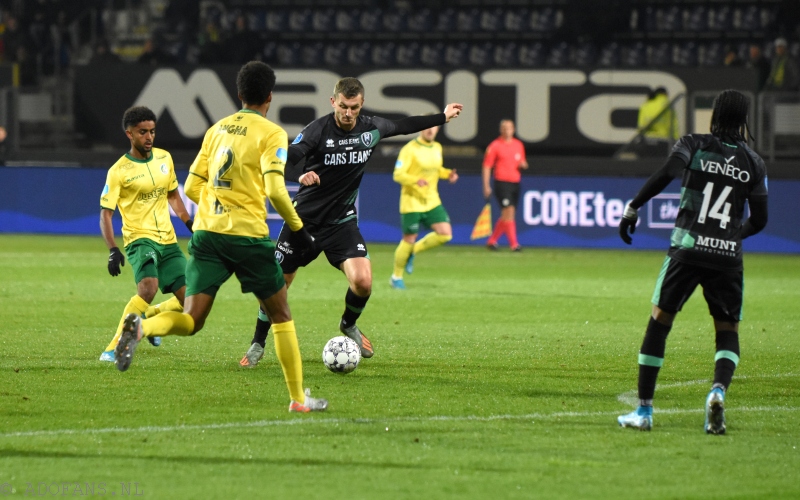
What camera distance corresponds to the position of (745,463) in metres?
5.67

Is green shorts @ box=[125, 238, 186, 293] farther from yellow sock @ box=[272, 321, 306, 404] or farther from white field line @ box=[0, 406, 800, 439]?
white field line @ box=[0, 406, 800, 439]

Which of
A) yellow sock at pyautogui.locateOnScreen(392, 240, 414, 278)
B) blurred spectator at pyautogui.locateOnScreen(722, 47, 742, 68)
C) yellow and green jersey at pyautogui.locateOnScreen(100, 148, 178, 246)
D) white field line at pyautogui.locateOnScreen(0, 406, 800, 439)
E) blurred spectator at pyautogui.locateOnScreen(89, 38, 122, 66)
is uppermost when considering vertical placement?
blurred spectator at pyautogui.locateOnScreen(722, 47, 742, 68)

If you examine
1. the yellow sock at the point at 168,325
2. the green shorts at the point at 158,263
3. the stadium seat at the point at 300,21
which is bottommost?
the green shorts at the point at 158,263

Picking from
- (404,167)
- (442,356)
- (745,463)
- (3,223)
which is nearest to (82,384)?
Result: (442,356)

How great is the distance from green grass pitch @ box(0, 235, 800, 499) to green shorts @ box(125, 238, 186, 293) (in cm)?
59

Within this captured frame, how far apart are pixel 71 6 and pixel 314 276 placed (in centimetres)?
1506

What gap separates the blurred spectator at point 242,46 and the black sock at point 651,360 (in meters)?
20.4

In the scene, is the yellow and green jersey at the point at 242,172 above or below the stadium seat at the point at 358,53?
below

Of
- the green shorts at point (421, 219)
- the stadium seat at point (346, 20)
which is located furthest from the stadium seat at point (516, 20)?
the green shorts at point (421, 219)

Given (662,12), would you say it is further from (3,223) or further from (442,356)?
(442,356)

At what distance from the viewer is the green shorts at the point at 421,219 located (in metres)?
15.2

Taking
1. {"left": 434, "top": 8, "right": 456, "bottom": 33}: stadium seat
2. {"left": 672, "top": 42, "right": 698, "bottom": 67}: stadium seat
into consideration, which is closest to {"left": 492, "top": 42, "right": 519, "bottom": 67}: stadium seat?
{"left": 434, "top": 8, "right": 456, "bottom": 33}: stadium seat

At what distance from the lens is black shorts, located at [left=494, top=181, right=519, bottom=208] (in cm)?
2064

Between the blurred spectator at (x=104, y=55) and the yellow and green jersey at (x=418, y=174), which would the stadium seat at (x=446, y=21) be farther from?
the yellow and green jersey at (x=418, y=174)
